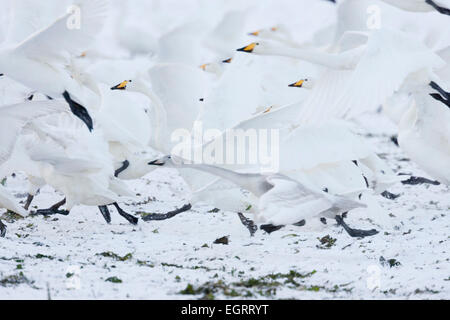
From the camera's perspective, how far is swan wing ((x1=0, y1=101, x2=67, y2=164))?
753cm

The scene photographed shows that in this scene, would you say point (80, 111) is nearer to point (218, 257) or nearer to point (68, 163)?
point (68, 163)

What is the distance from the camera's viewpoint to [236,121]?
315 inches

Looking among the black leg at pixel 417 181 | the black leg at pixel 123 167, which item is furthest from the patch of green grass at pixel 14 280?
the black leg at pixel 417 181

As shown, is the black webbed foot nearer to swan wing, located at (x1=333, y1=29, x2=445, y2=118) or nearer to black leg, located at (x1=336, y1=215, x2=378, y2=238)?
black leg, located at (x1=336, y1=215, x2=378, y2=238)

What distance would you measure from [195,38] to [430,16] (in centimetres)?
525

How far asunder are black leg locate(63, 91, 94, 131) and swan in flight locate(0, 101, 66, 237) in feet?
1.72

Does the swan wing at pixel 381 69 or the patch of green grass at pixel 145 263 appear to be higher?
the swan wing at pixel 381 69

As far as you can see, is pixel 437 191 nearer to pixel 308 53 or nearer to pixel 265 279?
pixel 308 53

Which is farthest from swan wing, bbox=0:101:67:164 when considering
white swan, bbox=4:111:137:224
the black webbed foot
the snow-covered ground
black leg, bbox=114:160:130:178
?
black leg, bbox=114:160:130:178

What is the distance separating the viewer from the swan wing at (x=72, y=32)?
735cm

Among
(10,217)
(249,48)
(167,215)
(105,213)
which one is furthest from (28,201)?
(249,48)

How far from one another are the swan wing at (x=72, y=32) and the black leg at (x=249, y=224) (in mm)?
2098

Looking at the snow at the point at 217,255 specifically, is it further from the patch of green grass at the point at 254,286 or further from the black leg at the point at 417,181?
the black leg at the point at 417,181

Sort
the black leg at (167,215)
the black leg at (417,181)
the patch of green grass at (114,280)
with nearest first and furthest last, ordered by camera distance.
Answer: the patch of green grass at (114,280)
the black leg at (167,215)
the black leg at (417,181)
